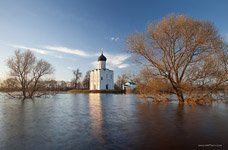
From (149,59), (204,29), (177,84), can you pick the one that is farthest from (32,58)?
(204,29)

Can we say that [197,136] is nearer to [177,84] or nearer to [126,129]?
[126,129]

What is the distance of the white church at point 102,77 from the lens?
3526 inches

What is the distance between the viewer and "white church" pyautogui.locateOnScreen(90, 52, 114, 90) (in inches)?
3526

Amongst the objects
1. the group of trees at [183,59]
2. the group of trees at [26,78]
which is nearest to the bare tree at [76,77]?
the group of trees at [26,78]

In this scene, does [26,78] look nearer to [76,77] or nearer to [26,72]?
[26,72]

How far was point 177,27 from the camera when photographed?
1007 inches

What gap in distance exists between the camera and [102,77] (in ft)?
294

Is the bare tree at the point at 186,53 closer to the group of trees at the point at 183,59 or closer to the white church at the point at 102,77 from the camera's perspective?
the group of trees at the point at 183,59

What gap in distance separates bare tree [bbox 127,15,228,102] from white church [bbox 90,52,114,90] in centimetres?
6248

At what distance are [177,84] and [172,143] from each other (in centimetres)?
1897

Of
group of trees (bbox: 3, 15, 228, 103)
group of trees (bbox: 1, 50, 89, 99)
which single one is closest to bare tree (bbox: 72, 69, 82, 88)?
group of trees (bbox: 1, 50, 89, 99)

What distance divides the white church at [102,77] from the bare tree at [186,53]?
62.5 m

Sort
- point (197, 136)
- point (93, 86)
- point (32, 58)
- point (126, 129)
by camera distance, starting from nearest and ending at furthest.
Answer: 1. point (197, 136)
2. point (126, 129)
3. point (32, 58)
4. point (93, 86)

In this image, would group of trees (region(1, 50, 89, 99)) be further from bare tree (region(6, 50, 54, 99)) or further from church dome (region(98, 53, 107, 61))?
church dome (region(98, 53, 107, 61))
